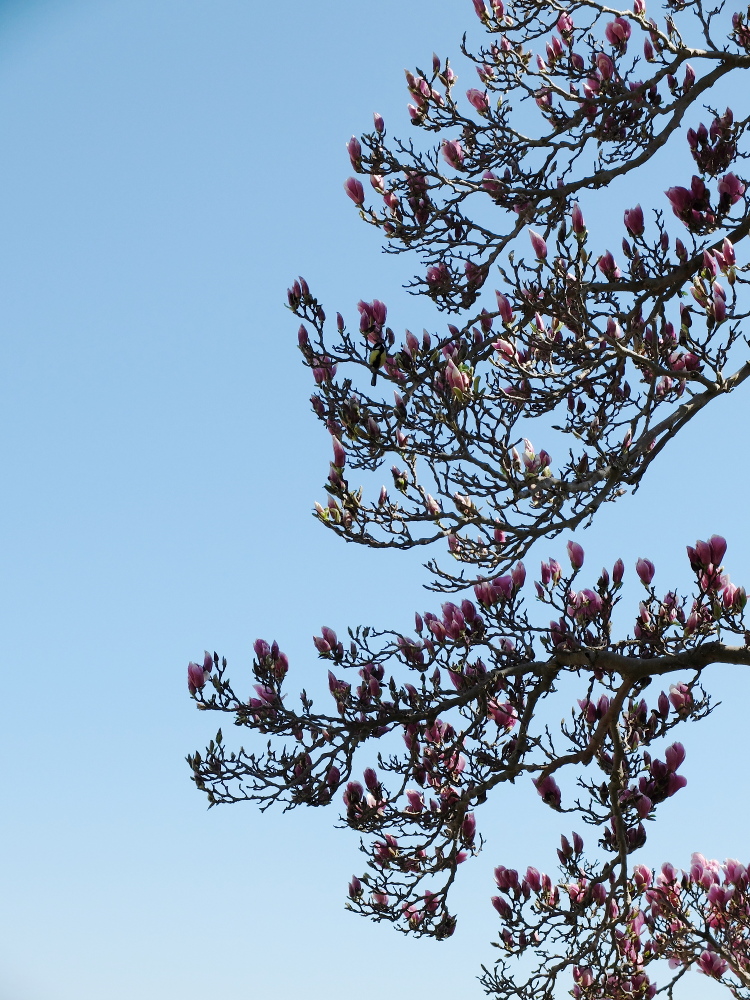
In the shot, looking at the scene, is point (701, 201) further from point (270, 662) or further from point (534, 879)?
point (534, 879)

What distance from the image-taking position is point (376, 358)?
16.6 ft

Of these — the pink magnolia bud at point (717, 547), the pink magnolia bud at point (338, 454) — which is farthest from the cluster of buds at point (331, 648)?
the pink magnolia bud at point (717, 547)

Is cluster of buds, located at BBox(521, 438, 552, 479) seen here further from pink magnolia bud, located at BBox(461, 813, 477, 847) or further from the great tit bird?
pink magnolia bud, located at BBox(461, 813, 477, 847)

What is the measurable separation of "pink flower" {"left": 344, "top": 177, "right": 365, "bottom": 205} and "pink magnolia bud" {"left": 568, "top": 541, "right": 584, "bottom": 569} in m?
2.49

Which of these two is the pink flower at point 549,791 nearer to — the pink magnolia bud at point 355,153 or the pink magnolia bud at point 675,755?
the pink magnolia bud at point 675,755

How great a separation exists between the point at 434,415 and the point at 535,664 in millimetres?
1599

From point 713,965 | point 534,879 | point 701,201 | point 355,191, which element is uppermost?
point 355,191

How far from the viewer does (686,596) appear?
5.29 metres

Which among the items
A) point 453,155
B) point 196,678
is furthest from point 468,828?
point 453,155

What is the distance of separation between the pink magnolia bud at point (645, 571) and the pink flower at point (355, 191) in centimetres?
277

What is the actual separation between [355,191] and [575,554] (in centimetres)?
261

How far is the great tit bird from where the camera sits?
5.05 metres

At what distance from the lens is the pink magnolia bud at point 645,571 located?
536 cm

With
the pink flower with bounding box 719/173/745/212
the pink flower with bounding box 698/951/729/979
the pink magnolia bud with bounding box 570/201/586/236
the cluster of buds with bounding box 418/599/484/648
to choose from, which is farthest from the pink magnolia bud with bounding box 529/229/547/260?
the pink flower with bounding box 698/951/729/979
